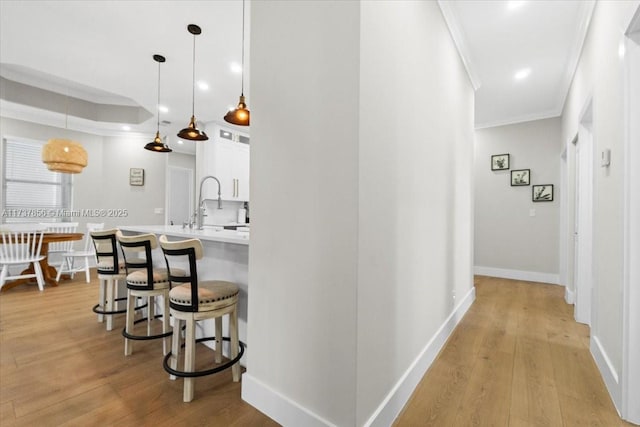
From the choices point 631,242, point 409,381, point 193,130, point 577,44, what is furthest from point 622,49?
point 193,130

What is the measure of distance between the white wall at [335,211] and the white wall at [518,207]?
4169 mm

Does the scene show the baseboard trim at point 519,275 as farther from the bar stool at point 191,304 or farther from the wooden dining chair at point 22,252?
the wooden dining chair at point 22,252

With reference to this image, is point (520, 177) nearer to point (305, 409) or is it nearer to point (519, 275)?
point (519, 275)

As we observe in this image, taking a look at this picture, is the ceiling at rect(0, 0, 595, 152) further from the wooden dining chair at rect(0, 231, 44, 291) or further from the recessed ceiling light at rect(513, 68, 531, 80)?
the wooden dining chair at rect(0, 231, 44, 291)

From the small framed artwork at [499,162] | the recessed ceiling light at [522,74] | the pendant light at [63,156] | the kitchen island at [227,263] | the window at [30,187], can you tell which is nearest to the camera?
the kitchen island at [227,263]

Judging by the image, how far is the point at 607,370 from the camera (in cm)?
191

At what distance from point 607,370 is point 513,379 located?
0.55m

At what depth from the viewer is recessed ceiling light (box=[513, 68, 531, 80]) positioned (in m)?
3.65

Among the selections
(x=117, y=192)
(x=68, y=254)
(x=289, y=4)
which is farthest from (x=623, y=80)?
(x=117, y=192)

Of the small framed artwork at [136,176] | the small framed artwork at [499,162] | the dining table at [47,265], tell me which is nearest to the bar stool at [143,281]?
the dining table at [47,265]

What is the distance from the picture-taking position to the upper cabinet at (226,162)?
5.57m

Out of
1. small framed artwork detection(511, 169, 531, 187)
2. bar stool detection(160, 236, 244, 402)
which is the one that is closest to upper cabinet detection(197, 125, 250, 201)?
bar stool detection(160, 236, 244, 402)

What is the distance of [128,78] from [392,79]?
3848mm

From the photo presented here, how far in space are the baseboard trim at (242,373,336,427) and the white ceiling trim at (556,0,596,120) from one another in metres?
3.64
